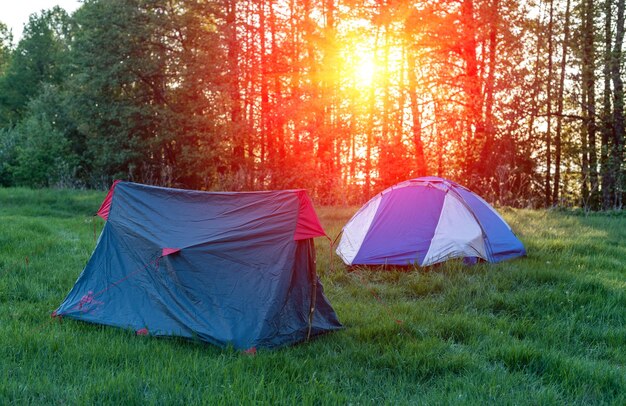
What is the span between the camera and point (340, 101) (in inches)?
643

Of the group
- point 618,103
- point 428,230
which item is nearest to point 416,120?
point 618,103

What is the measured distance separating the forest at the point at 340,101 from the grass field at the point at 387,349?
867 cm

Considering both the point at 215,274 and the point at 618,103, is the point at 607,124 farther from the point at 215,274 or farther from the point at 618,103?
the point at 215,274

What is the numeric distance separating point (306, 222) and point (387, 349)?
1317mm

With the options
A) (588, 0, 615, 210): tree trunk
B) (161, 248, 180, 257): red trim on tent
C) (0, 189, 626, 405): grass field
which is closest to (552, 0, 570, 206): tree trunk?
(588, 0, 615, 210): tree trunk

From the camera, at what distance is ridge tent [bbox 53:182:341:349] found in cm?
448

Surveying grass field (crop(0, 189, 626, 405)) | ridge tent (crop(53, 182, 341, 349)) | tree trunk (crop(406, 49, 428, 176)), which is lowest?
grass field (crop(0, 189, 626, 405))

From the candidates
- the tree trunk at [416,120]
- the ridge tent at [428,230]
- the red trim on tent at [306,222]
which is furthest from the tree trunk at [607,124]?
the red trim on tent at [306,222]

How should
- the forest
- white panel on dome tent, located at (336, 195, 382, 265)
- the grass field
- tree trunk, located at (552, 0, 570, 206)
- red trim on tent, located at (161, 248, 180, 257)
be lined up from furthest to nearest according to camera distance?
tree trunk, located at (552, 0, 570, 206) → the forest → white panel on dome tent, located at (336, 195, 382, 265) → red trim on tent, located at (161, 248, 180, 257) → the grass field

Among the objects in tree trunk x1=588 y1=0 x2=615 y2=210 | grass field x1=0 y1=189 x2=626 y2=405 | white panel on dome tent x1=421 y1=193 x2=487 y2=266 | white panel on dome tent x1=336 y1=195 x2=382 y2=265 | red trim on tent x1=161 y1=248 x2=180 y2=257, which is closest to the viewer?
grass field x1=0 y1=189 x2=626 y2=405

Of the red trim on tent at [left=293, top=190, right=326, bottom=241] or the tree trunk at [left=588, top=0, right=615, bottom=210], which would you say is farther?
the tree trunk at [left=588, top=0, right=615, bottom=210]

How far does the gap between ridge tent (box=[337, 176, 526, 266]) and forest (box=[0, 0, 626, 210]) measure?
717 cm

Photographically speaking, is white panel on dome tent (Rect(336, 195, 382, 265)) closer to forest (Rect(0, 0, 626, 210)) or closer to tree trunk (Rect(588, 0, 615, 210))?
forest (Rect(0, 0, 626, 210))

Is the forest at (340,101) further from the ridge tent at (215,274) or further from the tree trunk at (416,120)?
the ridge tent at (215,274)
